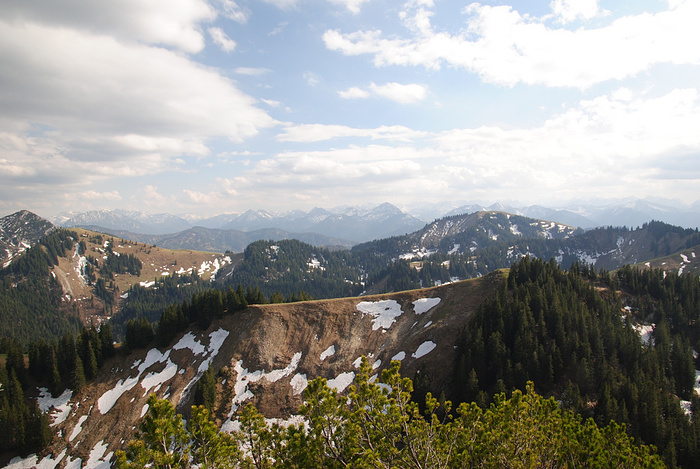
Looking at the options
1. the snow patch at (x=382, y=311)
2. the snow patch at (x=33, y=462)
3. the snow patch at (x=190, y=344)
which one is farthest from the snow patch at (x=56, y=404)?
the snow patch at (x=382, y=311)

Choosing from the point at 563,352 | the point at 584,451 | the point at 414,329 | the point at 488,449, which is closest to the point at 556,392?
the point at 563,352

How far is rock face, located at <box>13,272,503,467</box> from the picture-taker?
192ft

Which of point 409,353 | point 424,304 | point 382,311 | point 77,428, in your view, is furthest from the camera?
point 382,311

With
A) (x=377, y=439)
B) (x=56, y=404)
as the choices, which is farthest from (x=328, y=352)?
(x=377, y=439)

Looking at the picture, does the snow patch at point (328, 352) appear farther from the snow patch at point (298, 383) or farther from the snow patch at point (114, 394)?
the snow patch at point (114, 394)

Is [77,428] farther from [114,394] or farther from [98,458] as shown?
[98,458]

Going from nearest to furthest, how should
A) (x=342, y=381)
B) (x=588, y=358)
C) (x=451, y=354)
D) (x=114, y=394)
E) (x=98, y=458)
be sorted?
(x=98, y=458) → (x=588, y=358) → (x=451, y=354) → (x=342, y=381) → (x=114, y=394)

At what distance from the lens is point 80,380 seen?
2650 inches

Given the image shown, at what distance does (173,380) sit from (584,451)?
71447mm

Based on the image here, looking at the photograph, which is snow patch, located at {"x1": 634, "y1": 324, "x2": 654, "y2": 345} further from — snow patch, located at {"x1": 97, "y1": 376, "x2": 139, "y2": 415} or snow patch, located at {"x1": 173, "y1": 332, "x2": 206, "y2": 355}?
snow patch, located at {"x1": 97, "y1": 376, "x2": 139, "y2": 415}

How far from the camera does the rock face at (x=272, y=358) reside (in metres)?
58.6

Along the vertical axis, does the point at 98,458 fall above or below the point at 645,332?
below

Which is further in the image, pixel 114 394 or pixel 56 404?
pixel 114 394

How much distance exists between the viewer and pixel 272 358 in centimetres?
6950
